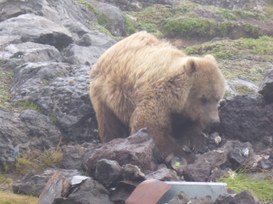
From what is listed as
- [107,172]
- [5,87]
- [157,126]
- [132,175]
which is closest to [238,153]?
[157,126]

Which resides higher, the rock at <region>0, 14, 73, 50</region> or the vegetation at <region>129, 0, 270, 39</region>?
the rock at <region>0, 14, 73, 50</region>

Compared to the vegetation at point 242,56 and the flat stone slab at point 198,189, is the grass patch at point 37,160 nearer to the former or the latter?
the flat stone slab at point 198,189

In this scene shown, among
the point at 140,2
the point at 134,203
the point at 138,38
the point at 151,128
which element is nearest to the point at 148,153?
the point at 151,128

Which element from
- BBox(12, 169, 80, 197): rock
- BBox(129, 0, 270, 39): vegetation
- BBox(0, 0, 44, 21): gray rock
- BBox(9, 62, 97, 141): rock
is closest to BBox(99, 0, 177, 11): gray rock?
BBox(129, 0, 270, 39): vegetation

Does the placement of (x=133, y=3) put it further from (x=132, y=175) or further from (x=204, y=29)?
(x=132, y=175)

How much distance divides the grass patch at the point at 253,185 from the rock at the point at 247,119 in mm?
1809

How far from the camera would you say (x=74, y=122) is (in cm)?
1048

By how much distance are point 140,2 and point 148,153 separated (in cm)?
1970

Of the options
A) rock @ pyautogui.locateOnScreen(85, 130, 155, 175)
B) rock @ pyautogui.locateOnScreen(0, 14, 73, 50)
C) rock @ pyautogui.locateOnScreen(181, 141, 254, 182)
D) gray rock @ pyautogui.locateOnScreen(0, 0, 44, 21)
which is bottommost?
gray rock @ pyautogui.locateOnScreen(0, 0, 44, 21)

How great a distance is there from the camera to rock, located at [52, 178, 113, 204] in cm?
693

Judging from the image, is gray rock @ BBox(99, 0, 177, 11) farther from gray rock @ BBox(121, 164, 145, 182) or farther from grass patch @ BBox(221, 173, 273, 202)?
gray rock @ BBox(121, 164, 145, 182)

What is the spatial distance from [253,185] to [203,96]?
5.63 feet

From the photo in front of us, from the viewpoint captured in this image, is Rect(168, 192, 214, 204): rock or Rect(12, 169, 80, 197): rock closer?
Rect(168, 192, 214, 204): rock

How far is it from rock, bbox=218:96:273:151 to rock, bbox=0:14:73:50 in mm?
5223
